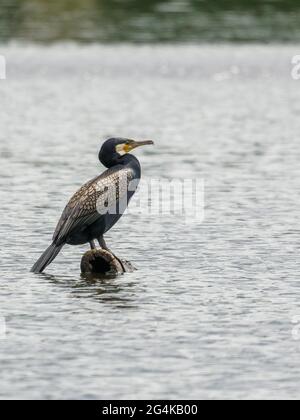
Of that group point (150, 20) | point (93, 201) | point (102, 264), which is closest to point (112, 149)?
point (93, 201)

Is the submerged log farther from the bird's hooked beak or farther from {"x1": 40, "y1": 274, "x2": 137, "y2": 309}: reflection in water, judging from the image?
the bird's hooked beak

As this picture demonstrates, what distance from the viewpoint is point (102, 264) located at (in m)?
12.5

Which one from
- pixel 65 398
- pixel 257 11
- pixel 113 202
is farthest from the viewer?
pixel 257 11

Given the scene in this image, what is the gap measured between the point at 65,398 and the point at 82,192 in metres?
4.27

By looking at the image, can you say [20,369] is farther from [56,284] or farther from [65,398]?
[56,284]

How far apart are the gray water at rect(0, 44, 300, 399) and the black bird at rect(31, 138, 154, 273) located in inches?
13.4

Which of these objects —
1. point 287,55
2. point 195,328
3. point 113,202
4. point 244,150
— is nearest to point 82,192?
point 113,202

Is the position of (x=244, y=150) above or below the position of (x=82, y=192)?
below

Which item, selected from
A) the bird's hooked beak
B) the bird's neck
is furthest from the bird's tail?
the bird's hooked beak

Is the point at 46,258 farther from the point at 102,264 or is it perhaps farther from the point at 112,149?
the point at 112,149

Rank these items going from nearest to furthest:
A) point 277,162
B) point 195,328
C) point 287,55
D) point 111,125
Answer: point 195,328
point 277,162
point 111,125
point 287,55

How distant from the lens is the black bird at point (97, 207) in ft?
41.2

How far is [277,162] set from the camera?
68.7ft

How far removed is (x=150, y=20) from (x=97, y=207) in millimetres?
30705
